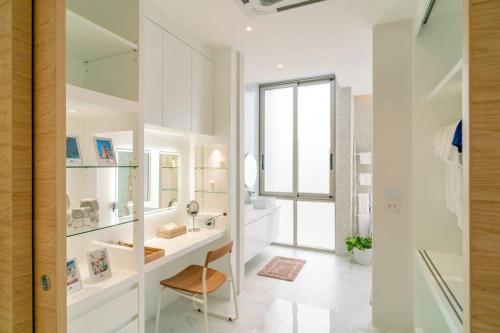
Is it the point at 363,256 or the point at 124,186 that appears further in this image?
the point at 363,256

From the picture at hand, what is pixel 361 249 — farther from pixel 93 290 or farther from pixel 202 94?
pixel 93 290

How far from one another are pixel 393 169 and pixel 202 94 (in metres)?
1.93

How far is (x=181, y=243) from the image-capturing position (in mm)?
2240

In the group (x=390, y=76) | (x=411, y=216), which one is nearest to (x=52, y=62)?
(x=390, y=76)

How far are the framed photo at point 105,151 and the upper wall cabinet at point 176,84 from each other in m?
0.47

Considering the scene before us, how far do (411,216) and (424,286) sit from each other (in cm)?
54

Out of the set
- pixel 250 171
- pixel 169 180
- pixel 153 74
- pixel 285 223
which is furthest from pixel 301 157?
pixel 153 74

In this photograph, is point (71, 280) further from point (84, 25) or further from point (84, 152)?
point (84, 25)

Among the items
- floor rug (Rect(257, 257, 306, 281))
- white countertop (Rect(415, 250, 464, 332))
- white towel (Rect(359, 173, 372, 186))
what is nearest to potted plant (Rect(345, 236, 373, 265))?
floor rug (Rect(257, 257, 306, 281))

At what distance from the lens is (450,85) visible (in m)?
1.53

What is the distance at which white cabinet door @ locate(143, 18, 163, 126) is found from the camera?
1.97 meters

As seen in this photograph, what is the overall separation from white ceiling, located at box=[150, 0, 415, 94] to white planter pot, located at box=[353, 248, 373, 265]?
99.3 inches
